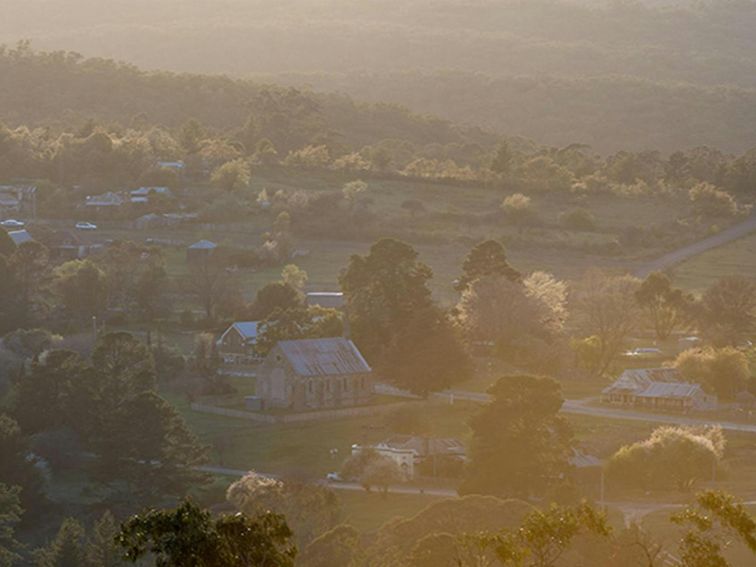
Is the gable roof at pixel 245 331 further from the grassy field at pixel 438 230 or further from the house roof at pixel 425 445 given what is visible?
the house roof at pixel 425 445

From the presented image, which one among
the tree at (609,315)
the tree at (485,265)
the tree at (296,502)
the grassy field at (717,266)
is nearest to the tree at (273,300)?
the tree at (485,265)

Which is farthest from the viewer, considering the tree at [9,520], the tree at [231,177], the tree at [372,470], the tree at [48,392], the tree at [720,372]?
the tree at [231,177]

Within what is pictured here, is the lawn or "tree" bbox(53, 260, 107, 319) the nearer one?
the lawn

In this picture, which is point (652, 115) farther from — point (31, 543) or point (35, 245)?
point (31, 543)

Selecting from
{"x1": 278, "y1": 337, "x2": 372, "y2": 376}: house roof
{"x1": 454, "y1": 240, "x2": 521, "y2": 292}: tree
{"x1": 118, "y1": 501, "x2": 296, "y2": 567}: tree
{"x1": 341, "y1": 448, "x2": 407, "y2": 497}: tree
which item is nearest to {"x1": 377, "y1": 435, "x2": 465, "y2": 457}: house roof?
{"x1": 341, "y1": 448, "x2": 407, "y2": 497}: tree

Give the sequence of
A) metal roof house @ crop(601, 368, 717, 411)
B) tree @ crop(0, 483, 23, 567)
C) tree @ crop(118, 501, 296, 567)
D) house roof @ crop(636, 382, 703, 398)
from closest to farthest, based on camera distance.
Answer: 1. tree @ crop(118, 501, 296, 567)
2. tree @ crop(0, 483, 23, 567)
3. metal roof house @ crop(601, 368, 717, 411)
4. house roof @ crop(636, 382, 703, 398)

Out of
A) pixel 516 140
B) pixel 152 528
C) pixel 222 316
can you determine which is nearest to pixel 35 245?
pixel 222 316

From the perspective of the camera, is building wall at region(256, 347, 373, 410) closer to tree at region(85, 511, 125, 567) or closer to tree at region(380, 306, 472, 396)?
A: tree at region(380, 306, 472, 396)
